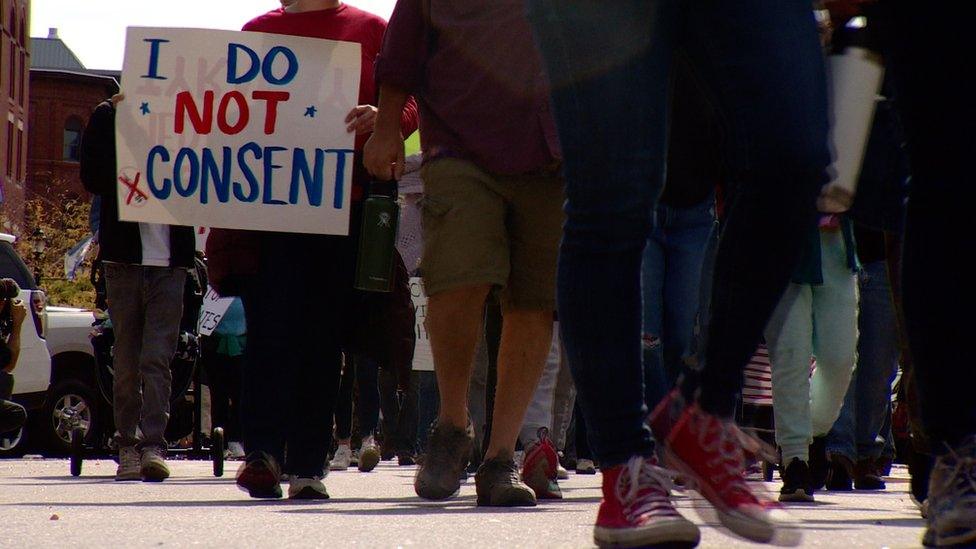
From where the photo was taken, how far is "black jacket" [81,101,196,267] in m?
7.70

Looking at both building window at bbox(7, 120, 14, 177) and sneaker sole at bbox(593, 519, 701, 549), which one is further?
building window at bbox(7, 120, 14, 177)

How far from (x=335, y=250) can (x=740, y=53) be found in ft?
10.2

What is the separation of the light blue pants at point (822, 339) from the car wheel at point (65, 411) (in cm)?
961

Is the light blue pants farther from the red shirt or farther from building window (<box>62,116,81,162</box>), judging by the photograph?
building window (<box>62,116,81,162</box>)

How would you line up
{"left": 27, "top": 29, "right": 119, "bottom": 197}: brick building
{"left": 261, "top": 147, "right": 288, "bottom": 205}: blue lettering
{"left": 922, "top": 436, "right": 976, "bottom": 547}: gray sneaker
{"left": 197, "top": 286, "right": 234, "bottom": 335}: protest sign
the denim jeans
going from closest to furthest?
{"left": 922, "top": 436, "right": 976, "bottom": 547}: gray sneaker
{"left": 261, "top": 147, "right": 288, "bottom": 205}: blue lettering
the denim jeans
{"left": 197, "top": 286, "right": 234, "bottom": 335}: protest sign
{"left": 27, "top": 29, "right": 119, "bottom": 197}: brick building

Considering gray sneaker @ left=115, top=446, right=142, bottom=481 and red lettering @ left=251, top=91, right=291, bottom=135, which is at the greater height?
red lettering @ left=251, top=91, right=291, bottom=135

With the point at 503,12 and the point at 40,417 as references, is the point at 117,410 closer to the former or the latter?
the point at 503,12

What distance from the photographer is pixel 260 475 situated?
5.29 metres

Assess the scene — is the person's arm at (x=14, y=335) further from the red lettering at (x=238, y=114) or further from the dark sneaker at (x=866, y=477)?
the dark sneaker at (x=866, y=477)

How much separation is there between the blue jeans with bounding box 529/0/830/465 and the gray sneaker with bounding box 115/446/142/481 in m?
5.27

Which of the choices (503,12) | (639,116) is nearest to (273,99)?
(503,12)

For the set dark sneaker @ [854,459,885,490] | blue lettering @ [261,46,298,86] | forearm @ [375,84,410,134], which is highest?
blue lettering @ [261,46,298,86]

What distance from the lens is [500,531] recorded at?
11.6 feet

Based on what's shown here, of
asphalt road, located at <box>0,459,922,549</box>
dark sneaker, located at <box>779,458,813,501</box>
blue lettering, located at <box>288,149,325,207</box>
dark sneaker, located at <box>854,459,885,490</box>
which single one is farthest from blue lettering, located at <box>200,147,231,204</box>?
dark sneaker, located at <box>854,459,885,490</box>
